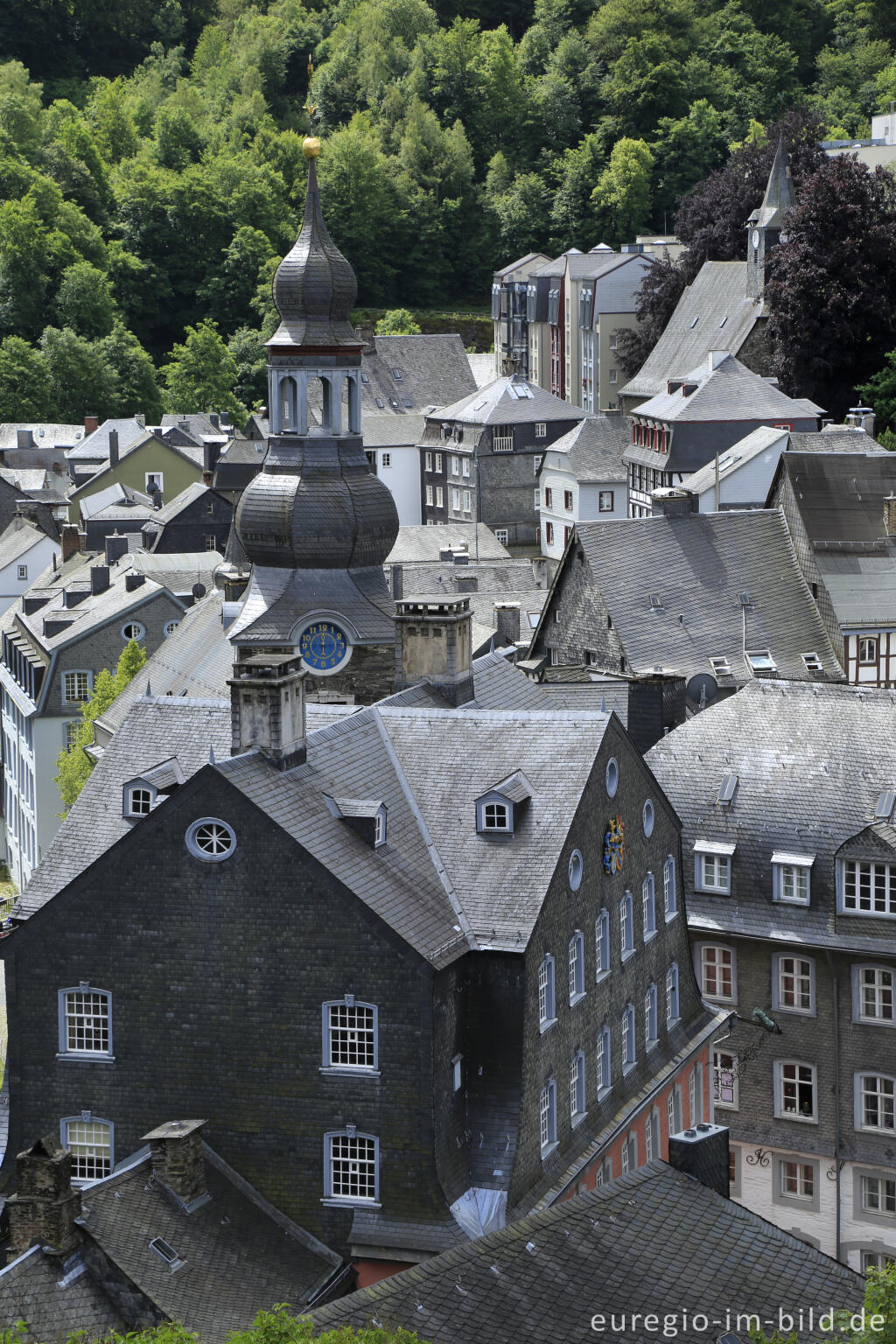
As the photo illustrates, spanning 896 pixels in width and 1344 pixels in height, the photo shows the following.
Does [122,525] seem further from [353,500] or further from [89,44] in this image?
[89,44]

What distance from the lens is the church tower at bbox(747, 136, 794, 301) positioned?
10800 centimetres

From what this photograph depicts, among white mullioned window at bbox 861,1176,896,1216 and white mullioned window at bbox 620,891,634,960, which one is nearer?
white mullioned window at bbox 620,891,634,960

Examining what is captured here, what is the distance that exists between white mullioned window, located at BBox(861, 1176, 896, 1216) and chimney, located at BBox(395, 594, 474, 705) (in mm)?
12354

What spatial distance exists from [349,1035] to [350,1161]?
184 cm

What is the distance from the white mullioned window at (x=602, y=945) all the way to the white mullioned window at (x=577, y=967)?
665 millimetres

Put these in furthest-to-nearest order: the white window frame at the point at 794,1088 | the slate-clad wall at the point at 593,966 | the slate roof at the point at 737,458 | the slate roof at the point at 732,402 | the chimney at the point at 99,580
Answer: the slate roof at the point at 732,402
the slate roof at the point at 737,458
the chimney at the point at 99,580
the white window frame at the point at 794,1088
the slate-clad wall at the point at 593,966

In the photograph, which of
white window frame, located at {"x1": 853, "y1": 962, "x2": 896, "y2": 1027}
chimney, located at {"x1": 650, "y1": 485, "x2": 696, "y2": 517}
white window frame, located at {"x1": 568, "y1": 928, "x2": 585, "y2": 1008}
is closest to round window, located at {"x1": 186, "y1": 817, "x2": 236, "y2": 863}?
white window frame, located at {"x1": 568, "y1": 928, "x2": 585, "y2": 1008}

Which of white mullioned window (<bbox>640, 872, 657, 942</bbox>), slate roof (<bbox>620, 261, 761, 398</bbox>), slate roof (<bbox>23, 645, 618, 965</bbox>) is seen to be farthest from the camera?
slate roof (<bbox>620, 261, 761, 398</bbox>)

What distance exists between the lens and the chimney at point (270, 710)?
3297 centimetres

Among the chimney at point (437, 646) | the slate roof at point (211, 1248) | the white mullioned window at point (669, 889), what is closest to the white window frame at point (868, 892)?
the white mullioned window at point (669, 889)

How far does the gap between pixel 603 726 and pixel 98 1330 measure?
41.8ft

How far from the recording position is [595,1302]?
2436cm

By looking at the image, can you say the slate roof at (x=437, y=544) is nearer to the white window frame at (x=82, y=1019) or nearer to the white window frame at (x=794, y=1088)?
the white window frame at (x=794, y=1088)

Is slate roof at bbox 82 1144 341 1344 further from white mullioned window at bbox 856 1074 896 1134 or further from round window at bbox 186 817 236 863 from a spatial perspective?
white mullioned window at bbox 856 1074 896 1134
